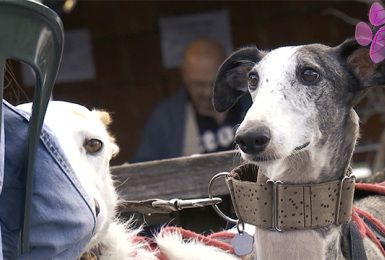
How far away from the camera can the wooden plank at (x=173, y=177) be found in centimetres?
331

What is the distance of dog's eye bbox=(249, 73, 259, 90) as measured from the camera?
7.96ft

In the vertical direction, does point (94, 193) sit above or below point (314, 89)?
below

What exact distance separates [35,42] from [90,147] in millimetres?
860

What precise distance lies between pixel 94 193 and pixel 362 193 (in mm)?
1051

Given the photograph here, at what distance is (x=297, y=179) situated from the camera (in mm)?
2359

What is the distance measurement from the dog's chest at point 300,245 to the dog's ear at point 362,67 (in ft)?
1.39

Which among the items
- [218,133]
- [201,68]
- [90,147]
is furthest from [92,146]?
[201,68]

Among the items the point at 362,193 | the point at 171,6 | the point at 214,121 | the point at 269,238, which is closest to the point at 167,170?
the point at 362,193

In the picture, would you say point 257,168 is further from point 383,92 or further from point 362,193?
point 383,92

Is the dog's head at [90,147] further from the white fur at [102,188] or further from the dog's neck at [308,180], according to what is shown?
the dog's neck at [308,180]

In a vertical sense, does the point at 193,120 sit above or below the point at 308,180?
below

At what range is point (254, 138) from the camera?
217 centimetres

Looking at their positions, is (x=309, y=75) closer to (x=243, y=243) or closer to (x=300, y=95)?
(x=300, y=95)

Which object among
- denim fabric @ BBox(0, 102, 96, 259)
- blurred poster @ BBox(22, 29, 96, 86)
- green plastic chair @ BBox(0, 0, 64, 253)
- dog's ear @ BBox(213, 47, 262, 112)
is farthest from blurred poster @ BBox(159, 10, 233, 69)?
green plastic chair @ BBox(0, 0, 64, 253)
